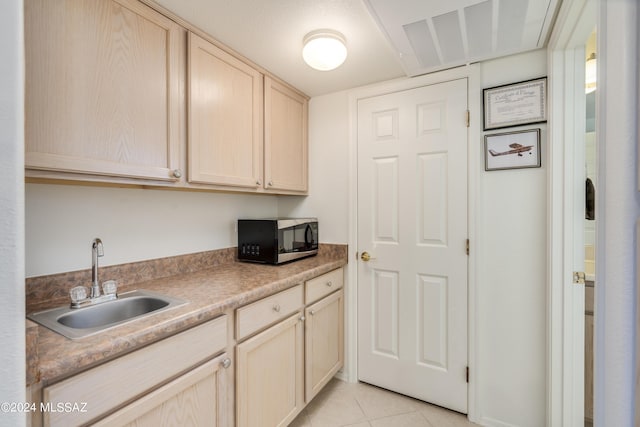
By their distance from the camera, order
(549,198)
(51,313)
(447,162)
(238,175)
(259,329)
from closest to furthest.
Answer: (51,313), (259,329), (549,198), (238,175), (447,162)

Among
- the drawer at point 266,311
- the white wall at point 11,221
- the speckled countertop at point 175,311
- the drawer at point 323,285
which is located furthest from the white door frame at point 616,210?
the drawer at point 323,285

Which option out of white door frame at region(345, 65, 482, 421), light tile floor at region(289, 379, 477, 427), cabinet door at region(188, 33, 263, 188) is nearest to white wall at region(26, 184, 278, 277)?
cabinet door at region(188, 33, 263, 188)

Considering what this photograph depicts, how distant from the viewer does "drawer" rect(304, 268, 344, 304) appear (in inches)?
70.7

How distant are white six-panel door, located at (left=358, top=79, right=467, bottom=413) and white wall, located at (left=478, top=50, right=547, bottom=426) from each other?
0.11m

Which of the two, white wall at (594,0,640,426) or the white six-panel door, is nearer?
white wall at (594,0,640,426)

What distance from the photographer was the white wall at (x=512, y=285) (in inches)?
64.5

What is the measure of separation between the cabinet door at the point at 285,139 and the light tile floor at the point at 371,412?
1.45 metres

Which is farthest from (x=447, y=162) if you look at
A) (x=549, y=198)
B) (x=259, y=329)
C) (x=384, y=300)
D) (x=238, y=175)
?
(x=259, y=329)

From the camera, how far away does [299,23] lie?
4.67ft

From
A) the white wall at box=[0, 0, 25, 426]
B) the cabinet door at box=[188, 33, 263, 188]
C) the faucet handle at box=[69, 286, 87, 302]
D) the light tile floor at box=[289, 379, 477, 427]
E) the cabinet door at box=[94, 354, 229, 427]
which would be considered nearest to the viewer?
the white wall at box=[0, 0, 25, 426]

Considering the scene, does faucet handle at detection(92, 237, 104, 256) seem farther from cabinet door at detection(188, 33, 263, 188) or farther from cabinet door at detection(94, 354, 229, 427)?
cabinet door at detection(94, 354, 229, 427)

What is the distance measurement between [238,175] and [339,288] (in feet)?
3.52

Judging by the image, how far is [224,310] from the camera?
→ 1212 mm

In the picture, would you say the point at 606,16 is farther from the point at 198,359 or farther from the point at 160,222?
the point at 160,222
